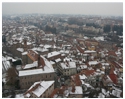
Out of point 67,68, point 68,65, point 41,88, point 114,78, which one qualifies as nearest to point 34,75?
point 41,88

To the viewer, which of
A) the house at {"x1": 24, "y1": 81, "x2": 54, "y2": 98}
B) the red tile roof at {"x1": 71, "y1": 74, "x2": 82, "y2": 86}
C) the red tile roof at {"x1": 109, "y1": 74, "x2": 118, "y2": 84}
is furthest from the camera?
the red tile roof at {"x1": 109, "y1": 74, "x2": 118, "y2": 84}

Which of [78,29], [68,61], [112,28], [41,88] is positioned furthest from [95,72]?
[78,29]

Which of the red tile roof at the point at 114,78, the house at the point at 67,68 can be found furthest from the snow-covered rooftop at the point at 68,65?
the red tile roof at the point at 114,78

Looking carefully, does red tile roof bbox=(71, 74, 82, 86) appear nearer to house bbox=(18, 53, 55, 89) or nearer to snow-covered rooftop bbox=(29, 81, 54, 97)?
house bbox=(18, 53, 55, 89)

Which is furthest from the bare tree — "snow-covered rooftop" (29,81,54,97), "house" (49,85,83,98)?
"house" (49,85,83,98)

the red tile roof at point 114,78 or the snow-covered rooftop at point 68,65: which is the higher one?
the snow-covered rooftop at point 68,65

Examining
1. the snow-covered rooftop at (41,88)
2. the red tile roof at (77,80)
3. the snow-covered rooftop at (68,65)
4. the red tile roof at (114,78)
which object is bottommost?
the red tile roof at (114,78)

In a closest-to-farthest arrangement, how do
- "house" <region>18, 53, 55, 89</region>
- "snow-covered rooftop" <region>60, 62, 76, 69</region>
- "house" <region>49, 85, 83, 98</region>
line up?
"house" <region>49, 85, 83, 98</region> < "house" <region>18, 53, 55, 89</region> < "snow-covered rooftop" <region>60, 62, 76, 69</region>

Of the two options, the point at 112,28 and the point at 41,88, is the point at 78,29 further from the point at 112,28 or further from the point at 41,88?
the point at 41,88

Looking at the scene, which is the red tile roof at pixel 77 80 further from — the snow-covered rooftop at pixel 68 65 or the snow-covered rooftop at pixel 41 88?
the snow-covered rooftop at pixel 68 65
